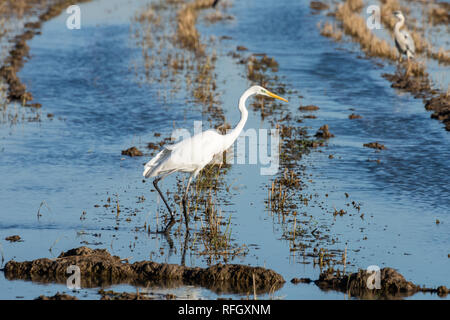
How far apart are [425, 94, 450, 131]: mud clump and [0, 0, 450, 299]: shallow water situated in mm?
281

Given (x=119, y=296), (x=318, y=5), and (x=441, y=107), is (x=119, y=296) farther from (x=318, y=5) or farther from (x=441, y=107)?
(x=318, y=5)

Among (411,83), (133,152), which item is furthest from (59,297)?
(411,83)

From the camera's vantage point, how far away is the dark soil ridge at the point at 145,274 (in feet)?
28.1

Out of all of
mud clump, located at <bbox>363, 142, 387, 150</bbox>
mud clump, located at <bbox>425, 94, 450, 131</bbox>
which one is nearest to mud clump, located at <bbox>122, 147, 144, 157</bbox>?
mud clump, located at <bbox>363, 142, 387, 150</bbox>

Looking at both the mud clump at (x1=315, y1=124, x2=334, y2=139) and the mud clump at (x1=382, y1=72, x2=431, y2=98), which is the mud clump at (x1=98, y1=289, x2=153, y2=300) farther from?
the mud clump at (x1=382, y1=72, x2=431, y2=98)

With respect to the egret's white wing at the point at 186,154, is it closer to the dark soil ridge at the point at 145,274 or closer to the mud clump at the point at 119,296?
the dark soil ridge at the point at 145,274

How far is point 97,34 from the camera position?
31.9m

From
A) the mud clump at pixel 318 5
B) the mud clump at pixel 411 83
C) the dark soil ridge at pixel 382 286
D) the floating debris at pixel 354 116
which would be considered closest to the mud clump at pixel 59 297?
the dark soil ridge at pixel 382 286

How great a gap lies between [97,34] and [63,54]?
4675 millimetres

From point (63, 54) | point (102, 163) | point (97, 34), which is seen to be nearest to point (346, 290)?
point (102, 163)

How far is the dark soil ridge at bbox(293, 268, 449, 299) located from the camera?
8281 mm

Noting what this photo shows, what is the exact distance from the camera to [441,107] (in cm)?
1884

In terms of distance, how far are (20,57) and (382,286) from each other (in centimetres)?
2063

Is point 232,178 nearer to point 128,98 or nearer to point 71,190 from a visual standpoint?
point 71,190
